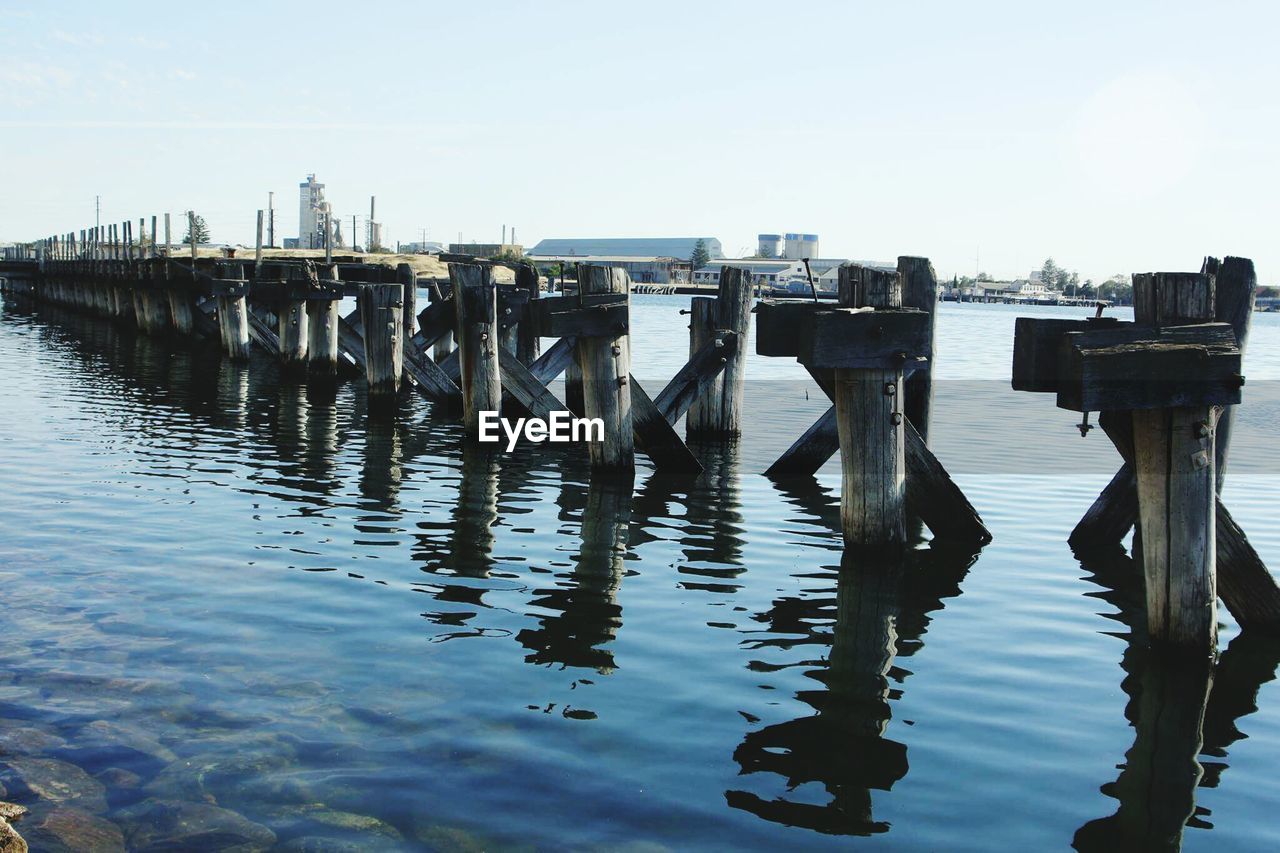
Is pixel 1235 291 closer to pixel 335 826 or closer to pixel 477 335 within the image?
pixel 335 826

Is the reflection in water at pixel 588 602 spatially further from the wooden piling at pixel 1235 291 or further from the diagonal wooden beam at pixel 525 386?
the wooden piling at pixel 1235 291

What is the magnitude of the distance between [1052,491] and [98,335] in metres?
34.8

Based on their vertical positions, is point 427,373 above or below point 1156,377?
below

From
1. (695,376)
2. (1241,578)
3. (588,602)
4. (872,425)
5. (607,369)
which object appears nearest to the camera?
(1241,578)

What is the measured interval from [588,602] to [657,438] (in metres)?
5.73

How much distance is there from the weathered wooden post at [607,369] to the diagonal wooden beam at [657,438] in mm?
365

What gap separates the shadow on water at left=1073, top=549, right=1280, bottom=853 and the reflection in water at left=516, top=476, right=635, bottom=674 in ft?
9.56

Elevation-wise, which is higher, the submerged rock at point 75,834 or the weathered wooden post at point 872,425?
the weathered wooden post at point 872,425

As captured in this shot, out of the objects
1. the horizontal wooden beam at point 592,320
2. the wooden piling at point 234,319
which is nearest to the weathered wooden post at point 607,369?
the horizontal wooden beam at point 592,320

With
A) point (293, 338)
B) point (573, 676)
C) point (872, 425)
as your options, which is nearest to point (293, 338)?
point (293, 338)

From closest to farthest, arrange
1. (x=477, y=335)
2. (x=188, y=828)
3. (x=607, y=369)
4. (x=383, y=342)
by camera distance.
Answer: (x=188, y=828) < (x=607, y=369) < (x=477, y=335) < (x=383, y=342)

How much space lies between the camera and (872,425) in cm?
879

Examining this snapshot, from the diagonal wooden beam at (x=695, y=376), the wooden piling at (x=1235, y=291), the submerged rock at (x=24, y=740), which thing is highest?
the wooden piling at (x=1235, y=291)

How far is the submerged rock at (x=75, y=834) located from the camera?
4.71m
